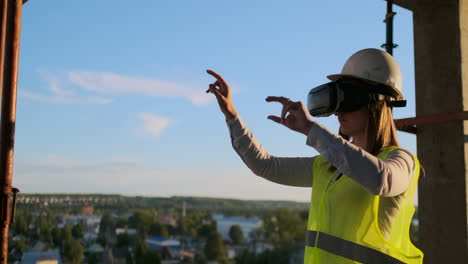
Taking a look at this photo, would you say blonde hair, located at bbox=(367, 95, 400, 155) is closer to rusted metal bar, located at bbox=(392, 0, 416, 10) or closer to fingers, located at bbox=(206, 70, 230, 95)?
fingers, located at bbox=(206, 70, 230, 95)

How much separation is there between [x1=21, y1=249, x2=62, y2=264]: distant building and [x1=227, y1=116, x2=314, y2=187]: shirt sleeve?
58328 mm

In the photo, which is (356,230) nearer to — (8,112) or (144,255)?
(8,112)

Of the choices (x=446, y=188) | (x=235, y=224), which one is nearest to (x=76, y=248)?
(x=235, y=224)

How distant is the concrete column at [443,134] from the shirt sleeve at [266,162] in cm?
125

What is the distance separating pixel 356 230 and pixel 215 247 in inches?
2877

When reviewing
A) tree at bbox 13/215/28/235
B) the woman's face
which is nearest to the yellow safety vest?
the woman's face

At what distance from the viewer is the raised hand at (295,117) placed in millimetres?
1469

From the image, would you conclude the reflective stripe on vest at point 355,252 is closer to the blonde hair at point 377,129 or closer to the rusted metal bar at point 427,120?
the blonde hair at point 377,129

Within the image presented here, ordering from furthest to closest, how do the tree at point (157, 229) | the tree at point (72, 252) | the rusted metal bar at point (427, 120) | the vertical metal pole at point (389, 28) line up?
the tree at point (157, 229)
the tree at point (72, 252)
the vertical metal pole at point (389, 28)
the rusted metal bar at point (427, 120)

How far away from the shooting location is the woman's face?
164 centimetres

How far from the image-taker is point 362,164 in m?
1.34

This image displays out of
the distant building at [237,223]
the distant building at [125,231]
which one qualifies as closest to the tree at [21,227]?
the distant building at [125,231]

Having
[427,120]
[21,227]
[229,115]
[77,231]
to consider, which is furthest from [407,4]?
[77,231]

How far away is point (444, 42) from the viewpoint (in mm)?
3119
